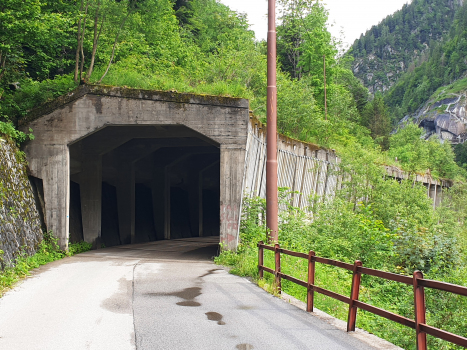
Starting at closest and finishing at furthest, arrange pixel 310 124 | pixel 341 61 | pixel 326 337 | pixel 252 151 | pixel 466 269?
1. pixel 326 337
2. pixel 466 269
3. pixel 252 151
4. pixel 310 124
5. pixel 341 61

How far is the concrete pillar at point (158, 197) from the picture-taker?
2827 centimetres

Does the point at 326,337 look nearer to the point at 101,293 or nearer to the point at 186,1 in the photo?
the point at 101,293

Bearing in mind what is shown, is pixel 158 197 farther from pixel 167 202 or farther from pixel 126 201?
pixel 126 201

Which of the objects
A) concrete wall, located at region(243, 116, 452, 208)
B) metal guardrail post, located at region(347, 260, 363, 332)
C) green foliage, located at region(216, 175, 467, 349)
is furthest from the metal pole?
metal guardrail post, located at region(347, 260, 363, 332)

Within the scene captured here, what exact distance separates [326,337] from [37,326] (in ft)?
12.2

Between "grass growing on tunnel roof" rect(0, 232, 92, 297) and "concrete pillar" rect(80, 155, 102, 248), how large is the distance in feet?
5.15

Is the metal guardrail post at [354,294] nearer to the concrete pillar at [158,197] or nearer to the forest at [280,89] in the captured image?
the forest at [280,89]

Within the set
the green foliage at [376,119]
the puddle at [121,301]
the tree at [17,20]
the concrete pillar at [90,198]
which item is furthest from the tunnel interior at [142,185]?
the green foliage at [376,119]

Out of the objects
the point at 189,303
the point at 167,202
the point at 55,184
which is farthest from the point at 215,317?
the point at 167,202

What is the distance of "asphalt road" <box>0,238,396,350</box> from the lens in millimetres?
5605

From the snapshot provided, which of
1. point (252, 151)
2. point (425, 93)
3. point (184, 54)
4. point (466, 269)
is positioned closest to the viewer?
point (466, 269)

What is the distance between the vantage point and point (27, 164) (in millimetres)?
15133

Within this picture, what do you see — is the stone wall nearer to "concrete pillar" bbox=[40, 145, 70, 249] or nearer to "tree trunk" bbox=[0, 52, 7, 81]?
"concrete pillar" bbox=[40, 145, 70, 249]

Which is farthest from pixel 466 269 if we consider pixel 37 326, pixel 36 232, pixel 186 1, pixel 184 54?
pixel 186 1
